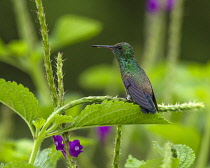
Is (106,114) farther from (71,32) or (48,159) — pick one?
(71,32)

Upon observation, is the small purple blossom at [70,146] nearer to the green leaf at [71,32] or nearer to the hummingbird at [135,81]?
the hummingbird at [135,81]

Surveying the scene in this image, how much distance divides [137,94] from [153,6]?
208 centimetres

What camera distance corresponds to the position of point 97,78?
13.0ft

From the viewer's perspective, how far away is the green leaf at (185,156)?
0.91 m

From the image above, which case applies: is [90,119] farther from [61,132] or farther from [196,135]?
[196,135]

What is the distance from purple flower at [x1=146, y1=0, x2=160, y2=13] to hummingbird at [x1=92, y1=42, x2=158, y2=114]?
1872 mm

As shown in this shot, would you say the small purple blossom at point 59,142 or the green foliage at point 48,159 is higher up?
the small purple blossom at point 59,142

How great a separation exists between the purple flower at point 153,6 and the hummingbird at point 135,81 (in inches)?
73.7

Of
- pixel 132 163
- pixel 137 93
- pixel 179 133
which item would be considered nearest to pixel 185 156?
pixel 132 163

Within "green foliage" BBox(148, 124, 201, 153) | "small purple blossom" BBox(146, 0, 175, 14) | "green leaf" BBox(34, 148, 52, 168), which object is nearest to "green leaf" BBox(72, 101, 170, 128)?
"green leaf" BBox(34, 148, 52, 168)

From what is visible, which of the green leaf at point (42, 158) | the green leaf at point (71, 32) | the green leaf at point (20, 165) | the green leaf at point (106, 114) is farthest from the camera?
the green leaf at point (71, 32)

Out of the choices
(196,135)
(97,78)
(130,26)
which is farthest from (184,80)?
(130,26)

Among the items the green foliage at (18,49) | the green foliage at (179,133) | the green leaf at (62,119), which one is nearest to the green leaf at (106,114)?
the green leaf at (62,119)

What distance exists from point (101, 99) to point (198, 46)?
25.8 ft
